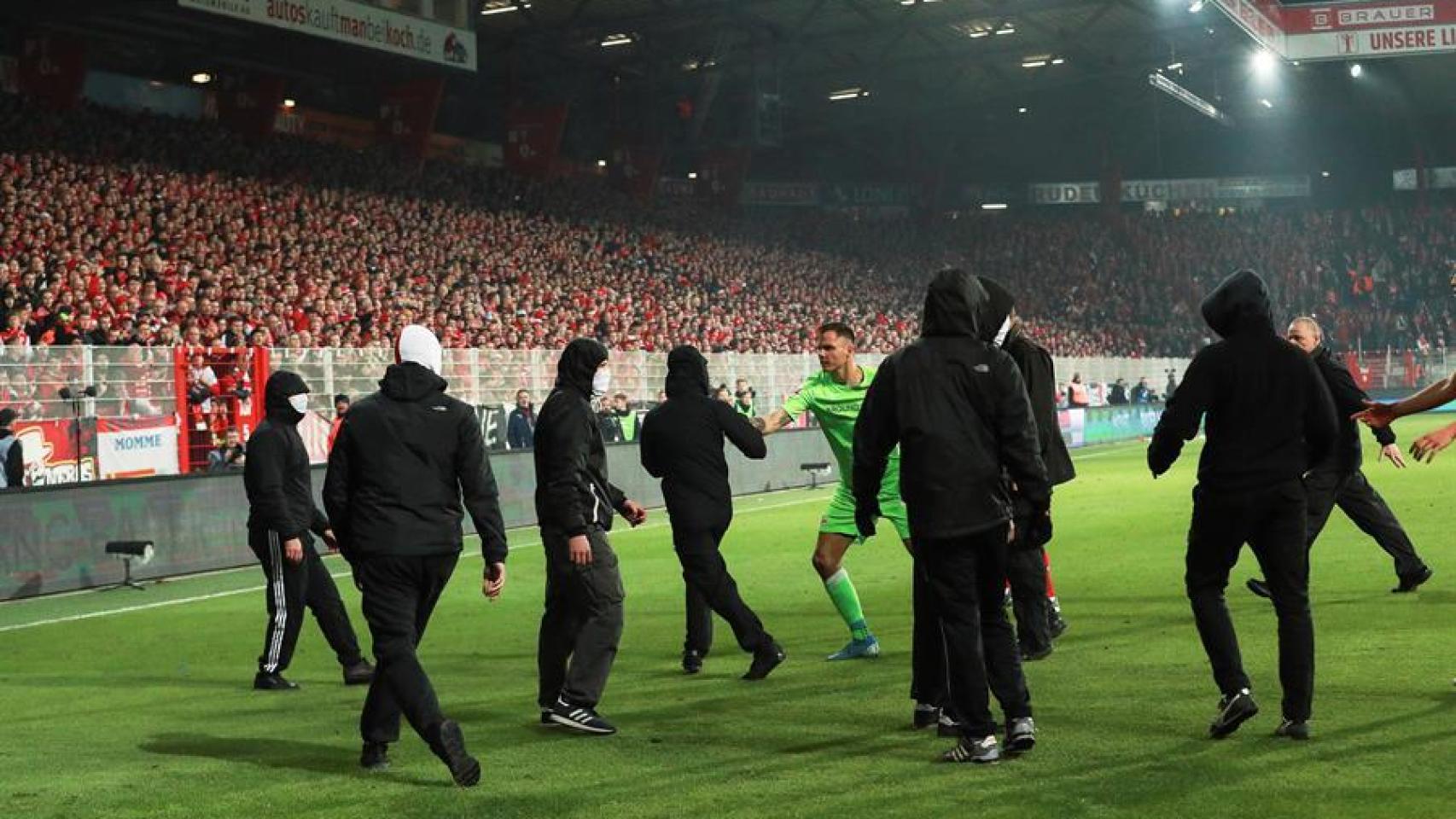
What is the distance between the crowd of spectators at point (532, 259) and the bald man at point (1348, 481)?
53.1 feet

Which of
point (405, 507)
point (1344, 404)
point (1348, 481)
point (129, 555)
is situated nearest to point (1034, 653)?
point (1344, 404)

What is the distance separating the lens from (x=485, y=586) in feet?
25.7

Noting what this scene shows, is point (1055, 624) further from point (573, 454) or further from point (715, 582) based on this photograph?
point (573, 454)

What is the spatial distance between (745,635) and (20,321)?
666 inches

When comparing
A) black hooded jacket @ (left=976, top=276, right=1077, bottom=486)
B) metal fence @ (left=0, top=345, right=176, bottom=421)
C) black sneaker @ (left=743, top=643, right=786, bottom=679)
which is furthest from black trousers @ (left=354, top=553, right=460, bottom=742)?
metal fence @ (left=0, top=345, right=176, bottom=421)

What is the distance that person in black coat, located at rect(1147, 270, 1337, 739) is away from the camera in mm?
7590

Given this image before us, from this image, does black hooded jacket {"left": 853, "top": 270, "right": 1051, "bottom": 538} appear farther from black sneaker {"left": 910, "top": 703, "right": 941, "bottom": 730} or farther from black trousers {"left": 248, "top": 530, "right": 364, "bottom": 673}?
black trousers {"left": 248, "top": 530, "right": 364, "bottom": 673}

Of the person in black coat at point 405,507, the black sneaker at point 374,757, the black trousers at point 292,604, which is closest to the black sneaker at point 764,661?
the black trousers at point 292,604

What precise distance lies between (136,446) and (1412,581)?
16.6 metres

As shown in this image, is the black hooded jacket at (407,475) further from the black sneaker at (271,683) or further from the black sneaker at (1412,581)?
the black sneaker at (1412,581)

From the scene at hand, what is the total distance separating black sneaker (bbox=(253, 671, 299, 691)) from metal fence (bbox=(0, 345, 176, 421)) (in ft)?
40.1

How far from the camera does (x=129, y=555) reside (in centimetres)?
1717

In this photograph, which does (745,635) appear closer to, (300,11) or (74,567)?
(74,567)

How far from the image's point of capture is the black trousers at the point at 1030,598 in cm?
996
